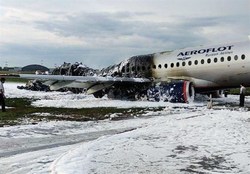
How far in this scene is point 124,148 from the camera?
354 inches

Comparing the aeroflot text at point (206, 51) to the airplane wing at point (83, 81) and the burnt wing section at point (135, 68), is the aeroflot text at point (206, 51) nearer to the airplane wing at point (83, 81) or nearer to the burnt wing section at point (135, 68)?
the burnt wing section at point (135, 68)

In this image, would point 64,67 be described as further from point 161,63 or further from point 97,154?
point 97,154

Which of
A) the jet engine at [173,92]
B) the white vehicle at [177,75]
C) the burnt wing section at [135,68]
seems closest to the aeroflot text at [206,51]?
the white vehicle at [177,75]

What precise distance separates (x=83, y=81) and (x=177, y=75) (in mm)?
5630

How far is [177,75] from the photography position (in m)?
25.7

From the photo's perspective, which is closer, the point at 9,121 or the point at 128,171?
the point at 128,171

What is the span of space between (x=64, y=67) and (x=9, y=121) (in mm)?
21977

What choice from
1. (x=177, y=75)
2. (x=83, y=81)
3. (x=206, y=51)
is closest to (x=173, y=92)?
(x=177, y=75)

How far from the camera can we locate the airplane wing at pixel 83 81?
2402 cm

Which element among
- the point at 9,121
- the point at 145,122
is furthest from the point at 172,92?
the point at 9,121

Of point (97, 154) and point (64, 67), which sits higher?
point (64, 67)

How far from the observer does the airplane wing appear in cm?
2402

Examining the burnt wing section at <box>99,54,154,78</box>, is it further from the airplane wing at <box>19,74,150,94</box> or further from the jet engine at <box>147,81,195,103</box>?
the jet engine at <box>147,81,195,103</box>

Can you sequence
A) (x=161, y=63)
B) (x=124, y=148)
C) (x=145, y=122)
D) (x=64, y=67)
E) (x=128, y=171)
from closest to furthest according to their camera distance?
(x=128, y=171), (x=124, y=148), (x=145, y=122), (x=161, y=63), (x=64, y=67)
